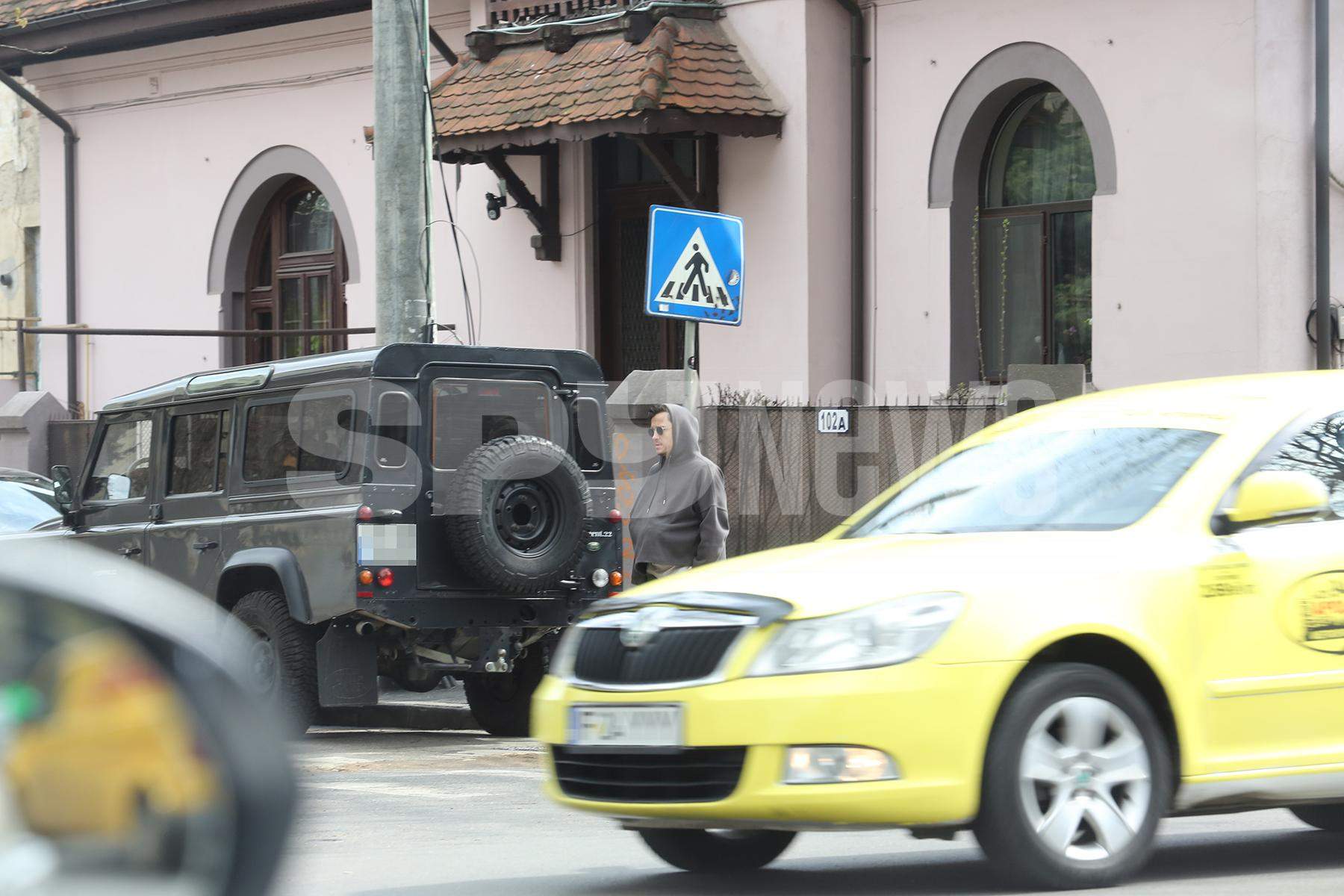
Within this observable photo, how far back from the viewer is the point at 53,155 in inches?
1012

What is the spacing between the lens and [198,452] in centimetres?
1212

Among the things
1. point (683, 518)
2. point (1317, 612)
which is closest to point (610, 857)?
point (1317, 612)

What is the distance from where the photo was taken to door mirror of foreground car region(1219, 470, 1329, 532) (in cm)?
615

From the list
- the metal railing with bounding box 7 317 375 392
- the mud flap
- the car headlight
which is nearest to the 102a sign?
the mud flap

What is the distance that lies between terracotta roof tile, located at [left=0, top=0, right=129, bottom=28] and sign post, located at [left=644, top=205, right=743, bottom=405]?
1301cm

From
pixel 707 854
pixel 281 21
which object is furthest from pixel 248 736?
pixel 281 21

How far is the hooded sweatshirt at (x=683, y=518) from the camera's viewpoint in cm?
1152

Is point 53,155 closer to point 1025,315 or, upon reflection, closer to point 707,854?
point 1025,315

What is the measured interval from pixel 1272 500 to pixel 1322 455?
55 centimetres

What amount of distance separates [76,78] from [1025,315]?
13.4m

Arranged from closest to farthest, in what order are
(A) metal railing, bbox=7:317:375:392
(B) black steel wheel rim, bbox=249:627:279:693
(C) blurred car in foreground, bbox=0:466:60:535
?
(B) black steel wheel rim, bbox=249:627:279:693 < (C) blurred car in foreground, bbox=0:466:60:535 < (A) metal railing, bbox=7:317:375:392

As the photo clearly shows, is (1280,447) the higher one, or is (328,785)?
(1280,447)

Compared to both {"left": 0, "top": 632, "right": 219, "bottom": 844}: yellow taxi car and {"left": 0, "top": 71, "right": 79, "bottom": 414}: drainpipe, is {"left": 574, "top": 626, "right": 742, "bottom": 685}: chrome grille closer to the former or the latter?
{"left": 0, "top": 632, "right": 219, "bottom": 844}: yellow taxi car

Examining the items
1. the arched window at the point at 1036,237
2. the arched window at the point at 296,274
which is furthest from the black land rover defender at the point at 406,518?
the arched window at the point at 296,274
